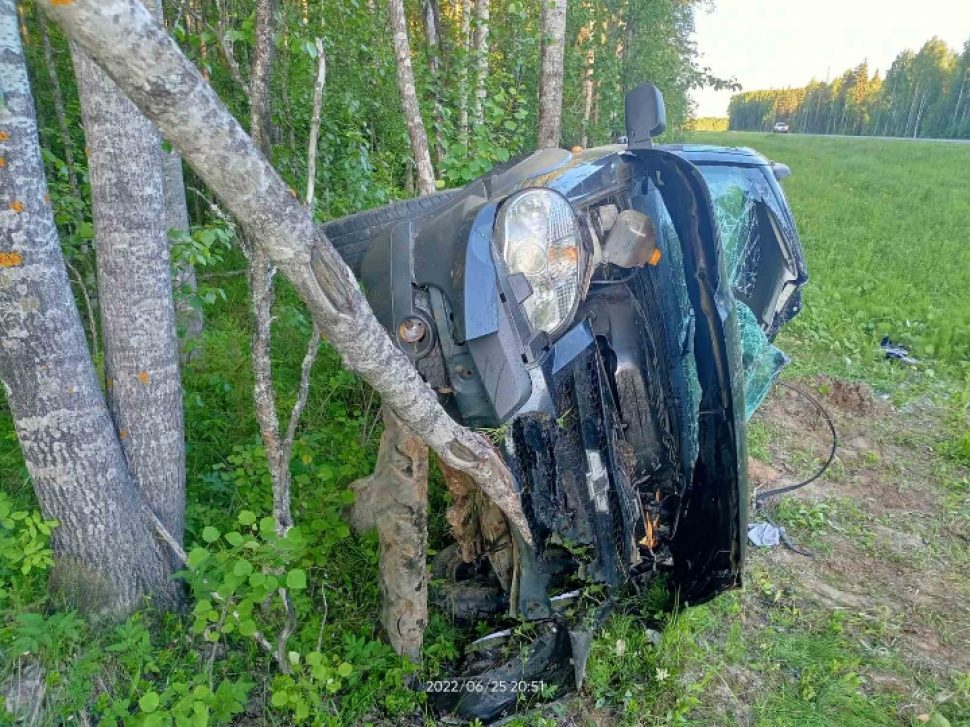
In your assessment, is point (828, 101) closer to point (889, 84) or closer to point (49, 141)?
point (889, 84)

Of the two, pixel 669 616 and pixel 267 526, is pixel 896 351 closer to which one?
pixel 669 616

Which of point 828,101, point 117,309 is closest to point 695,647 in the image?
point 117,309

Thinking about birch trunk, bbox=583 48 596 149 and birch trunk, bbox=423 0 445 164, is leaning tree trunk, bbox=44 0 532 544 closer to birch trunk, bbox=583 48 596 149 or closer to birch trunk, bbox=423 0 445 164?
birch trunk, bbox=423 0 445 164

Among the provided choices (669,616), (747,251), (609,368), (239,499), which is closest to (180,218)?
(239,499)

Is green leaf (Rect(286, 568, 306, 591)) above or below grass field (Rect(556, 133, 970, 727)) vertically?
above

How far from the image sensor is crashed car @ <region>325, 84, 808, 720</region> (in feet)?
6.29

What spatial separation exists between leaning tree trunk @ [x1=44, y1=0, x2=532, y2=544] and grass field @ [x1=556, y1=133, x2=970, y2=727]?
51.9 inches

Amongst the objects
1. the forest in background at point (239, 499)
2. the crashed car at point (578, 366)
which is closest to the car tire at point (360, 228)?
Answer: the crashed car at point (578, 366)

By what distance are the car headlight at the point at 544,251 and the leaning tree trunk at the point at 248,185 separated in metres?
0.51

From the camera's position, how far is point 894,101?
180 feet

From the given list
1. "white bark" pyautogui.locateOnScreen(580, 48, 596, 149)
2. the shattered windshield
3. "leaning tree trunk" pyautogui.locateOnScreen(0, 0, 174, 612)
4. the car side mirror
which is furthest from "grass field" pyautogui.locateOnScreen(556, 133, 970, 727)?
"white bark" pyautogui.locateOnScreen(580, 48, 596, 149)

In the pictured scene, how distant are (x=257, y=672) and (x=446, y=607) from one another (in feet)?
2.26

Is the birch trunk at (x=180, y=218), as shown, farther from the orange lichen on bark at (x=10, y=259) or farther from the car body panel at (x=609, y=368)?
the car body panel at (x=609, y=368)

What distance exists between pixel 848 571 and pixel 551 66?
14.9 feet
